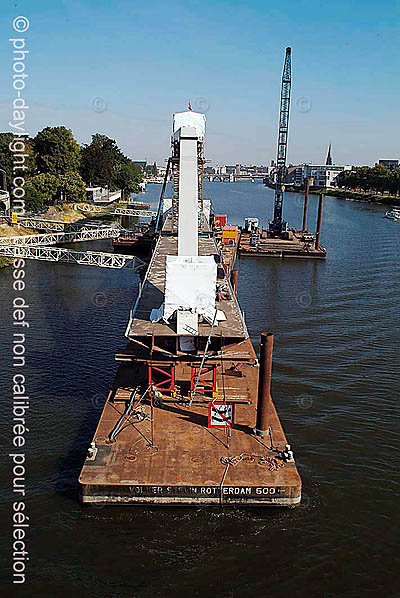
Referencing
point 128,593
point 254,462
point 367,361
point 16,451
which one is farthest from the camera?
point 367,361

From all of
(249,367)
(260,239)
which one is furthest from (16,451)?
(260,239)

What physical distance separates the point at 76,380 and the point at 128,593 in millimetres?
17321

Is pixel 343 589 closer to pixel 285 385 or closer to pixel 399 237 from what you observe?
pixel 285 385

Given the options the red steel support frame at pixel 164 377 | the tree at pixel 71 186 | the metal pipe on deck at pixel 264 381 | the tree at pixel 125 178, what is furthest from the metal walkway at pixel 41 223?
the tree at pixel 125 178

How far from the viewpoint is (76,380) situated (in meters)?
33.2

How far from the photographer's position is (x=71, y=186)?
104 metres

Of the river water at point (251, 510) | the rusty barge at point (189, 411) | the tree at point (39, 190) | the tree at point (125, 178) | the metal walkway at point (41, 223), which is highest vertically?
the tree at point (125, 178)

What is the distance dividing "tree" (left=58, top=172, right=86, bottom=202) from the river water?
5659 centimetres

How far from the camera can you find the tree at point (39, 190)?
90.4 m

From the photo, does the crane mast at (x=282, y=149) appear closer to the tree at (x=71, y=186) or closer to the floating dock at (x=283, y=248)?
the floating dock at (x=283, y=248)

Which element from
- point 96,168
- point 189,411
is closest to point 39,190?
point 96,168

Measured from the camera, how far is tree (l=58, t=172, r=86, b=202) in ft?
340

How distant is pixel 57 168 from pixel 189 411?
9799cm

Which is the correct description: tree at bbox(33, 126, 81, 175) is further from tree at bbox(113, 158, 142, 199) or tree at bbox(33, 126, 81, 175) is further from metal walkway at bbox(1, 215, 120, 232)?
tree at bbox(113, 158, 142, 199)
